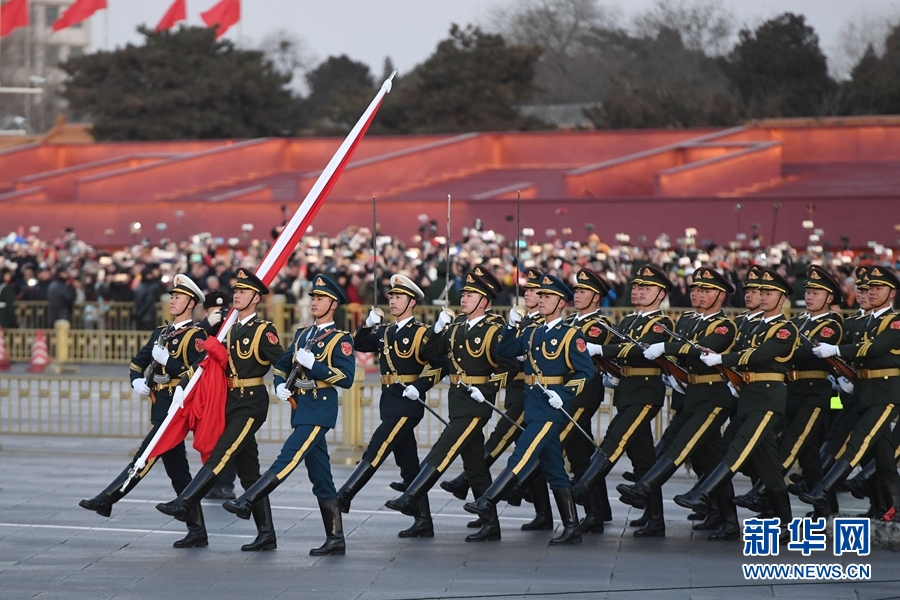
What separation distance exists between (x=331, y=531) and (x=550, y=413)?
151 centimetres

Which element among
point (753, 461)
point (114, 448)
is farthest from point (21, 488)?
point (753, 461)

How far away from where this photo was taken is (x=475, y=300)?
31.0ft

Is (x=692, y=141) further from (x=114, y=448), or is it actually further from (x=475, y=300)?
(x=475, y=300)

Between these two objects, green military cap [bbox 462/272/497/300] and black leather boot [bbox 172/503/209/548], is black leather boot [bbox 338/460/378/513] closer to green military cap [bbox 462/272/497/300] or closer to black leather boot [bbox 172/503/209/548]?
black leather boot [bbox 172/503/209/548]

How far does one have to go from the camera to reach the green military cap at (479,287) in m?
9.47

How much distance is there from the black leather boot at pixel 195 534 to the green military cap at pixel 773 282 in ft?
12.4

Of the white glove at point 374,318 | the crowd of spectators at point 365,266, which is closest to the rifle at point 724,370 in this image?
the white glove at point 374,318

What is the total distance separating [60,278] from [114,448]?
972cm

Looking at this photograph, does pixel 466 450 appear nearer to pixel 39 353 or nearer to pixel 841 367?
pixel 841 367

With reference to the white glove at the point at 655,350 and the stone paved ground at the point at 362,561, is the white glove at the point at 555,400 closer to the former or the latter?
the white glove at the point at 655,350

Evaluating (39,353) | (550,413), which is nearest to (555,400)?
(550,413)

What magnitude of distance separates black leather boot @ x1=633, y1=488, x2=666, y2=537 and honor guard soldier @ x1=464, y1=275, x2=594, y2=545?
0.51 metres

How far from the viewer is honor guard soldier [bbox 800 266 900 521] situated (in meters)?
9.27

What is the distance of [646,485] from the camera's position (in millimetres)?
9070
